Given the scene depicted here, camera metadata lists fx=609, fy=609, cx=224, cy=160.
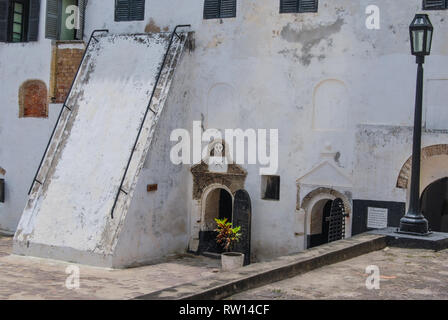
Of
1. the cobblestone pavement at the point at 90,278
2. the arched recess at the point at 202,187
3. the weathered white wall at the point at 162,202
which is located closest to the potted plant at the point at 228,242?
the cobblestone pavement at the point at 90,278

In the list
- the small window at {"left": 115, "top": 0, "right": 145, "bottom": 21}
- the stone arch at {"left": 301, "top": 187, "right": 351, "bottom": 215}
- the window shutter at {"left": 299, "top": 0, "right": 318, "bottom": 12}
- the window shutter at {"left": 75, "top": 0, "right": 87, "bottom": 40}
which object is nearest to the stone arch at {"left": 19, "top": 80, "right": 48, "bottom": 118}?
the window shutter at {"left": 75, "top": 0, "right": 87, "bottom": 40}

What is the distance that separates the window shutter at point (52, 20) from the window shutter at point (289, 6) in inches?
286

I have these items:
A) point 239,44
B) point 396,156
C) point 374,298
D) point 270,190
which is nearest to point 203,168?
point 270,190

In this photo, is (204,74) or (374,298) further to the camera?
(204,74)

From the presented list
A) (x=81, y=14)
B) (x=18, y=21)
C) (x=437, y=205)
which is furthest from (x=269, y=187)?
(x=18, y=21)

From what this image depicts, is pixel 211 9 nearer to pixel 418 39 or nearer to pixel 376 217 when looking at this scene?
pixel 376 217

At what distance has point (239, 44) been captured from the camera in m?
16.5

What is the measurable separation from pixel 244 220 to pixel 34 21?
29.9ft

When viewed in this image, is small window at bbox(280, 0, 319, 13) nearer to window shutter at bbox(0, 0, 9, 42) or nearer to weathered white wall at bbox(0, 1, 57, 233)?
weathered white wall at bbox(0, 1, 57, 233)

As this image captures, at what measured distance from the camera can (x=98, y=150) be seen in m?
15.9

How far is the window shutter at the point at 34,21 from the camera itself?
18797 millimetres
